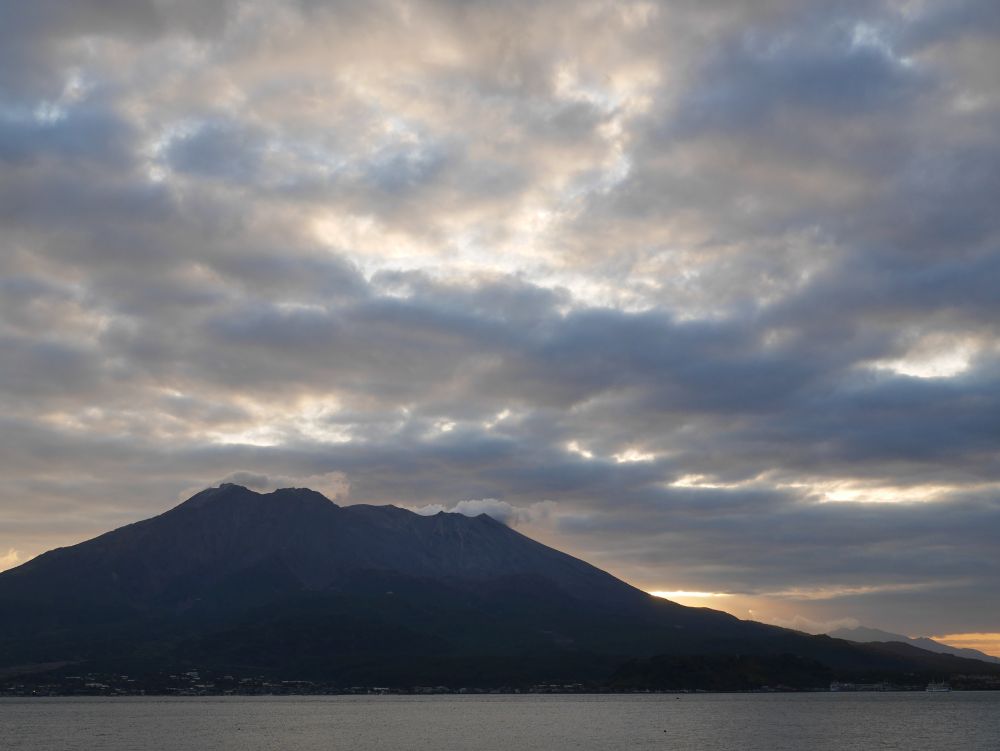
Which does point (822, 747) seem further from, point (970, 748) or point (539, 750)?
point (539, 750)

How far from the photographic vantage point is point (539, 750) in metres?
194

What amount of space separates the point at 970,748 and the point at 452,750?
99068 mm

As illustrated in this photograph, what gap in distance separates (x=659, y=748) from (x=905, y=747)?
4805 centimetres

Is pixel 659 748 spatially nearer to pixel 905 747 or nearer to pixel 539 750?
pixel 539 750

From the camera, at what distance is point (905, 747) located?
199 metres

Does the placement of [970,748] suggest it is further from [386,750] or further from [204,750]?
[204,750]

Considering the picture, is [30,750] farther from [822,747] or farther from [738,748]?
[822,747]

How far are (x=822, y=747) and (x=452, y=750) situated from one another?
70.9 metres

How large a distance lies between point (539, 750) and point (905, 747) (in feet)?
233

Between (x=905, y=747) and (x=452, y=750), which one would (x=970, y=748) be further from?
(x=452, y=750)

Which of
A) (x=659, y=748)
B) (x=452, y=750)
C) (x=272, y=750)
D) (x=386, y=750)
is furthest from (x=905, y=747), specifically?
(x=272, y=750)

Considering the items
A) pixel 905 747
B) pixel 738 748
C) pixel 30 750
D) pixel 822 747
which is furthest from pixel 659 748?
pixel 30 750

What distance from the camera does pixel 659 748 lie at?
646ft

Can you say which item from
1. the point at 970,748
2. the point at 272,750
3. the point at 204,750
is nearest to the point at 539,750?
the point at 272,750
